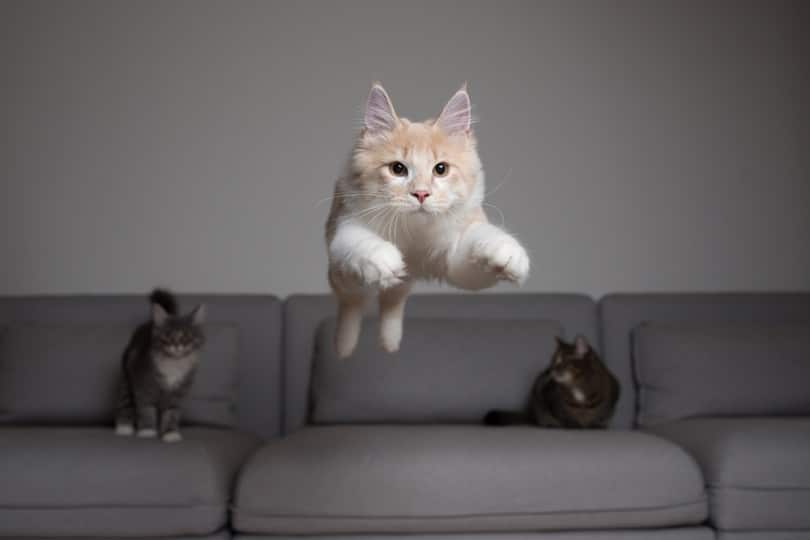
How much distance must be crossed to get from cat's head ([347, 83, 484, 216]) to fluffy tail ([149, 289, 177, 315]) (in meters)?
1.68

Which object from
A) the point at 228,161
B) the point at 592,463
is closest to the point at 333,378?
the point at 592,463

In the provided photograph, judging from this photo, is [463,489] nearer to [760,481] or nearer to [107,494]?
[760,481]

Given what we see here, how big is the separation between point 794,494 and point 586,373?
0.71 meters

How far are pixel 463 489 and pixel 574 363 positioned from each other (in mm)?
724

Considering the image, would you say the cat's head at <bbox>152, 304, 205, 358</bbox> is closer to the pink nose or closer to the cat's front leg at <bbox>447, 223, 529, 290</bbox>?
the cat's front leg at <bbox>447, 223, 529, 290</bbox>

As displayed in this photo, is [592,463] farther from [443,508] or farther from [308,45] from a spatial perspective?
[308,45]

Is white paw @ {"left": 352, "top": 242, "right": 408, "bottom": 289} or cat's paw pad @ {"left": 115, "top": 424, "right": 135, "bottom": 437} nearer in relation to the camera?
white paw @ {"left": 352, "top": 242, "right": 408, "bottom": 289}

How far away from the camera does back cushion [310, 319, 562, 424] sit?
2893 mm

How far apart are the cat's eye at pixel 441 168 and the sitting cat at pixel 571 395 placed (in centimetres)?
155

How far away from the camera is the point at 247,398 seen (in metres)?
3.15

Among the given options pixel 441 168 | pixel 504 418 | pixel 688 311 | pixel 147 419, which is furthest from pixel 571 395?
pixel 441 168

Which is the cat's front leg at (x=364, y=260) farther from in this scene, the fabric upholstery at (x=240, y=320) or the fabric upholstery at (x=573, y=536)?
the fabric upholstery at (x=240, y=320)

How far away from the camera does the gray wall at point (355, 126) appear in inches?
145

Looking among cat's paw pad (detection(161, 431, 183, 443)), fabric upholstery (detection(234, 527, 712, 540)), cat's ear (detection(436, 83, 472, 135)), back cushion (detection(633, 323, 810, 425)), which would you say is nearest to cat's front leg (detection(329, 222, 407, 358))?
cat's ear (detection(436, 83, 472, 135))
